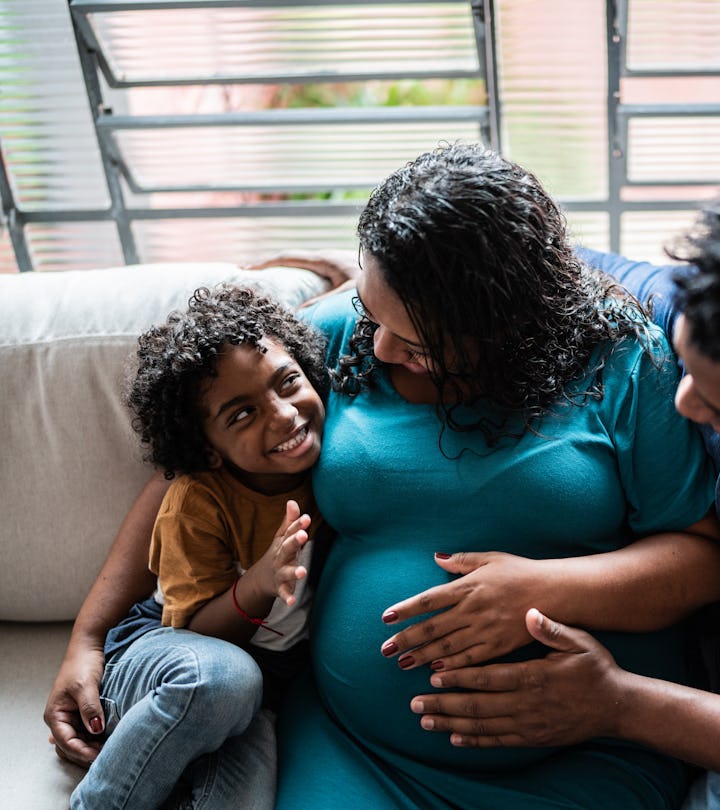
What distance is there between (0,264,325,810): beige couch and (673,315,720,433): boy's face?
80cm

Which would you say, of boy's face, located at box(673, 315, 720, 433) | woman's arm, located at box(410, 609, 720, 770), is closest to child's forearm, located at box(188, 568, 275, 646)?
woman's arm, located at box(410, 609, 720, 770)

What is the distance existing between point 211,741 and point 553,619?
19.8 inches

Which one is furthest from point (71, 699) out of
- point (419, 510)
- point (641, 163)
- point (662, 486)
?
point (641, 163)

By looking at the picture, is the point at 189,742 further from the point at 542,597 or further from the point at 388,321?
the point at 388,321

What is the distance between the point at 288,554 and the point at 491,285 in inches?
18.3

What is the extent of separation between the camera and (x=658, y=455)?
4.14 ft

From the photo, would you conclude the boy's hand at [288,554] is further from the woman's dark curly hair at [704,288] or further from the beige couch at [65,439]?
the woman's dark curly hair at [704,288]

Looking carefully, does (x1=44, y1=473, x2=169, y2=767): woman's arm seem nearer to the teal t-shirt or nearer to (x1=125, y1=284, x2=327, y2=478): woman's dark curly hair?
(x1=125, y1=284, x2=327, y2=478): woman's dark curly hair

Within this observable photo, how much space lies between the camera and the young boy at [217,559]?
4.15 feet

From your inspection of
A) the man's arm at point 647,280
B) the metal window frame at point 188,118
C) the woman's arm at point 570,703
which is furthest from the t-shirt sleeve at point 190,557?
the metal window frame at point 188,118

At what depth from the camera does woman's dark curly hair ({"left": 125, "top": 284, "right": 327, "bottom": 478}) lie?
4.56 ft

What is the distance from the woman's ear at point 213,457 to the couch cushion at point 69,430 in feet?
0.81

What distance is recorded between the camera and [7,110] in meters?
2.34

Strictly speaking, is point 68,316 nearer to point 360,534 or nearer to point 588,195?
point 360,534
